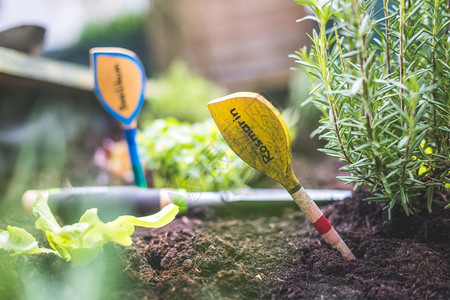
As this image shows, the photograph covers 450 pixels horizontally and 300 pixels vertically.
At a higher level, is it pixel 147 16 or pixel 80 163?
pixel 147 16

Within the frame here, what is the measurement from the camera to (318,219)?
72cm

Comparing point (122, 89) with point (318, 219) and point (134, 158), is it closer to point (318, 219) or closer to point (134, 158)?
point (134, 158)

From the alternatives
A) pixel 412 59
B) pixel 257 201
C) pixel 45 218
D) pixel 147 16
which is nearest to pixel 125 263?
pixel 45 218

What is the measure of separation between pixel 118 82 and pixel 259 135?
71cm

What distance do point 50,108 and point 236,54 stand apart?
2219 mm

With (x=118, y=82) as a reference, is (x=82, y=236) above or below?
below

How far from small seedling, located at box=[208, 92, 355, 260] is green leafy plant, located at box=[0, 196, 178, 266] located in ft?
0.61

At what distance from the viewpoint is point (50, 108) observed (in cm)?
179

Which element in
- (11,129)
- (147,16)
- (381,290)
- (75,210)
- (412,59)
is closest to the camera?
(381,290)

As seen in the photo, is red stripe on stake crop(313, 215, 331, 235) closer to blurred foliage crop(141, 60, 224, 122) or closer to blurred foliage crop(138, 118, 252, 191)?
blurred foliage crop(138, 118, 252, 191)

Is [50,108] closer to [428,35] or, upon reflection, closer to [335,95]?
[335,95]

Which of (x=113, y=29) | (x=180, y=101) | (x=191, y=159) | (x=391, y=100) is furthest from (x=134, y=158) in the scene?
(x=113, y=29)

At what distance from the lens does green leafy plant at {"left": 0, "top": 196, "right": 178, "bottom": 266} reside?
629mm

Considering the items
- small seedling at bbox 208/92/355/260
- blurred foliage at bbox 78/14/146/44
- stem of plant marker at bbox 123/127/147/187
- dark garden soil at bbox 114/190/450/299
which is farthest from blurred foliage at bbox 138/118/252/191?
blurred foliage at bbox 78/14/146/44
